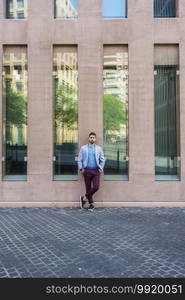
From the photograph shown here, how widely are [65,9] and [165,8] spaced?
10.5 feet

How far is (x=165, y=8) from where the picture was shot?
9781mm

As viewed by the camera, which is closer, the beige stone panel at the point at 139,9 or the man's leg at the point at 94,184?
the man's leg at the point at 94,184

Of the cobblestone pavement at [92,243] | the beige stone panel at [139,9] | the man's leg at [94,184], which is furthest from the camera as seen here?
the beige stone panel at [139,9]

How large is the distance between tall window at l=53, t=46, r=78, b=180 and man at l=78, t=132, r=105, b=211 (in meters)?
0.69

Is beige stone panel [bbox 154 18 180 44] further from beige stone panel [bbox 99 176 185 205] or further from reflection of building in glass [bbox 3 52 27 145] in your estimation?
beige stone panel [bbox 99 176 185 205]

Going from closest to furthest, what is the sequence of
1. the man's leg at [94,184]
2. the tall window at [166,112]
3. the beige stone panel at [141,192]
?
the man's leg at [94,184]
the beige stone panel at [141,192]
the tall window at [166,112]

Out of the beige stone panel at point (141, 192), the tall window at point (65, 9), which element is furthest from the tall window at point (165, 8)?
the beige stone panel at point (141, 192)

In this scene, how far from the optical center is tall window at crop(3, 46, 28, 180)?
9.73 m

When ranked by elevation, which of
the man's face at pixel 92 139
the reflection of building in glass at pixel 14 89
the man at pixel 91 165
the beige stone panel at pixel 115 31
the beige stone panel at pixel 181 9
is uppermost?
the beige stone panel at pixel 181 9

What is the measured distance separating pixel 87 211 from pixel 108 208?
74 cm

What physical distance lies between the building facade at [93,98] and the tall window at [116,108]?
0.03 meters

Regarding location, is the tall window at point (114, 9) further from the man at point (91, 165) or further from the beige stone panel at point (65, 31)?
the man at point (91, 165)

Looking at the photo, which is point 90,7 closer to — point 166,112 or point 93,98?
point 93,98

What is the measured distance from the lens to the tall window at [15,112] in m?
9.73
